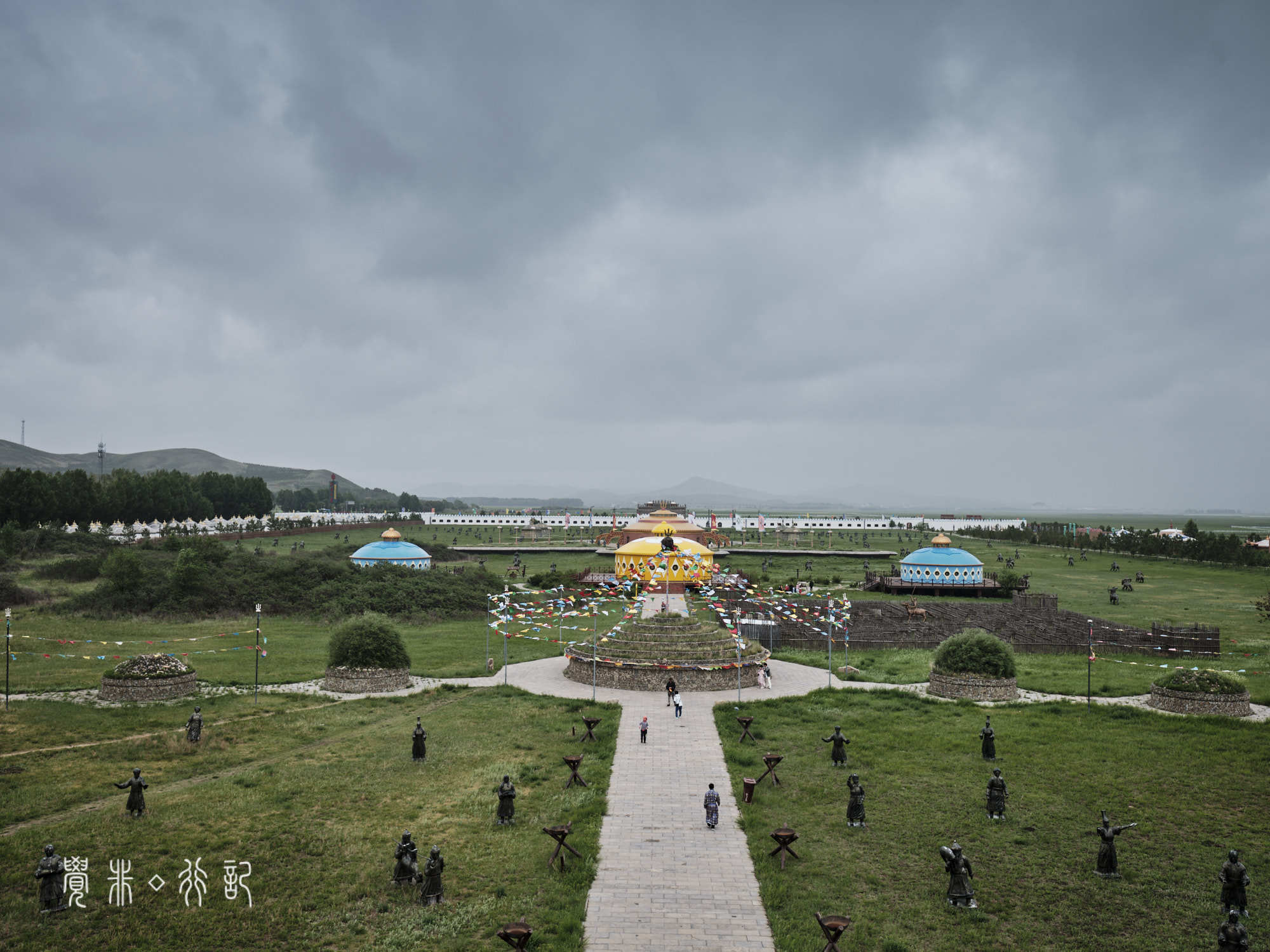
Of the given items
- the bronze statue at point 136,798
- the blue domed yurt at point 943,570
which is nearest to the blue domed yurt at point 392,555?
the blue domed yurt at point 943,570

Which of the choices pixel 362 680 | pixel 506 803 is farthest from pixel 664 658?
pixel 506 803

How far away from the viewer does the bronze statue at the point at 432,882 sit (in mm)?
12102

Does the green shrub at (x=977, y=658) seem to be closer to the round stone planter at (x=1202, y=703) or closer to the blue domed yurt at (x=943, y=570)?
the round stone planter at (x=1202, y=703)

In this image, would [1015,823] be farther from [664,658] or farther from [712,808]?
[664,658]

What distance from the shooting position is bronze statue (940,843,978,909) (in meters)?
12.2

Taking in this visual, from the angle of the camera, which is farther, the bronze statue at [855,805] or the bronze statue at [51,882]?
the bronze statue at [855,805]

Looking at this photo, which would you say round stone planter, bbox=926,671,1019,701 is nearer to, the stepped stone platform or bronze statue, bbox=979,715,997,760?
the stepped stone platform

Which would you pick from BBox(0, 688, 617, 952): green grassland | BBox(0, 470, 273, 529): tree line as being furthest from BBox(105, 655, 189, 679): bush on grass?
BBox(0, 470, 273, 529): tree line

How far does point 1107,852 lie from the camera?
43.3 feet

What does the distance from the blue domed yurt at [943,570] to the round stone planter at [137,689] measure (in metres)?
50.6

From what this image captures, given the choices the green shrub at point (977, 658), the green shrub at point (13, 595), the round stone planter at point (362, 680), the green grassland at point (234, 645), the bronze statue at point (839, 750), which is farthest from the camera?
the green shrub at point (13, 595)

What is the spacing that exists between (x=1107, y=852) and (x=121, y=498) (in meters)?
110

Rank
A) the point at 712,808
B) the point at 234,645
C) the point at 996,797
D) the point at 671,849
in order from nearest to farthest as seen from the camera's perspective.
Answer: the point at 671,849, the point at 712,808, the point at 996,797, the point at 234,645

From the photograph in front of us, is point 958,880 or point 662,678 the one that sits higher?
point 958,880
